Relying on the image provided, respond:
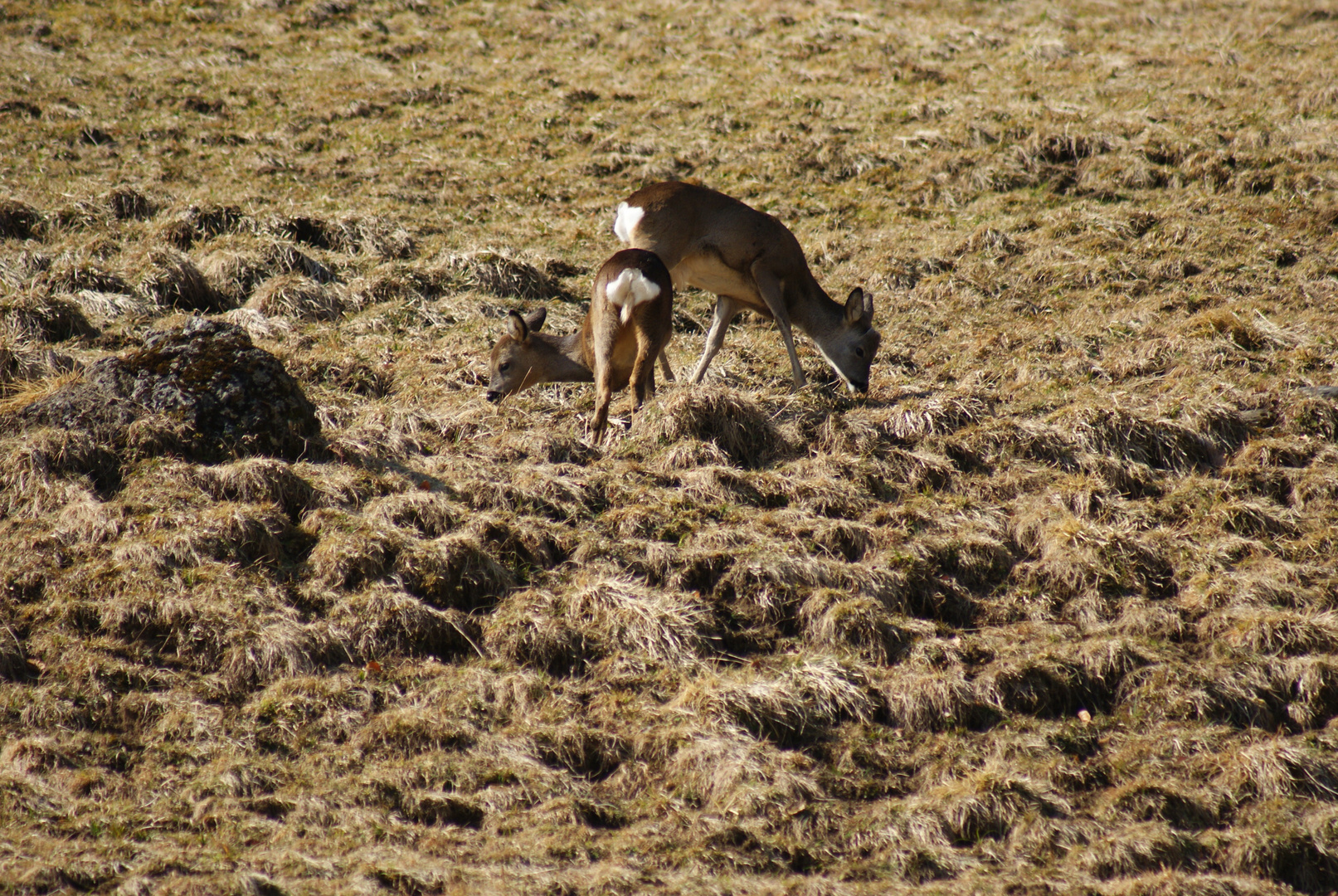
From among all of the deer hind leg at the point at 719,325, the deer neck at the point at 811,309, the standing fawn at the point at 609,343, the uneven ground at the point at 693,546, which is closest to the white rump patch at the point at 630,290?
the standing fawn at the point at 609,343

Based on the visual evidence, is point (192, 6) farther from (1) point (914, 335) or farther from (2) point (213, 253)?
(1) point (914, 335)

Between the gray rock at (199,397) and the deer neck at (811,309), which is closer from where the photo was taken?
the gray rock at (199,397)

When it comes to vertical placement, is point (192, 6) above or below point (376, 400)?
above

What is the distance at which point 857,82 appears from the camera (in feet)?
55.5

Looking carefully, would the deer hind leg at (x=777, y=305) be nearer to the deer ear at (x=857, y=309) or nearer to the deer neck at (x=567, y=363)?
the deer ear at (x=857, y=309)

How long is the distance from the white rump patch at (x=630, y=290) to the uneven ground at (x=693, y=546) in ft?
2.85

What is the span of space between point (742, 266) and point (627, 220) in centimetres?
113

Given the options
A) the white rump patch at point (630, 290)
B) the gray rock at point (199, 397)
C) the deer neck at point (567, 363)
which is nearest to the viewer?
the gray rock at point (199, 397)

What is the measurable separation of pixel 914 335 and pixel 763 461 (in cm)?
294

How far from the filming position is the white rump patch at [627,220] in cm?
916

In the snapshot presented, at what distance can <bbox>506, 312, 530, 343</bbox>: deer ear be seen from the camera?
8.77 meters

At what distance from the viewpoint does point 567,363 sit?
906 centimetres

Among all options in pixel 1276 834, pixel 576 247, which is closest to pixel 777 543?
pixel 1276 834

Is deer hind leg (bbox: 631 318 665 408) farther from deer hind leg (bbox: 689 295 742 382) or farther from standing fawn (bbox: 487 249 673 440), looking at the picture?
deer hind leg (bbox: 689 295 742 382)
